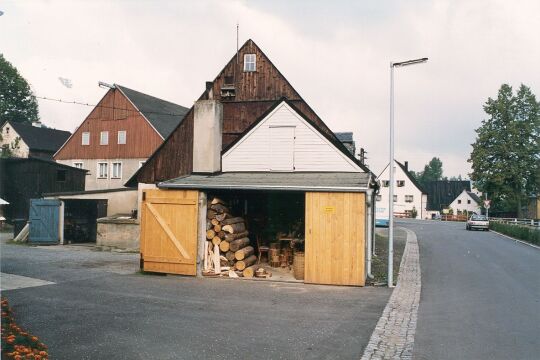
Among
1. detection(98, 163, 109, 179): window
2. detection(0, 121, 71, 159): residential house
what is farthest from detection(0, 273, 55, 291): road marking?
detection(0, 121, 71, 159): residential house

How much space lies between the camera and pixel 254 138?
57.0 feet

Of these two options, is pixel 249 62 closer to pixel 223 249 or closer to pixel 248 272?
pixel 223 249

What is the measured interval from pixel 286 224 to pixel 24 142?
47386mm

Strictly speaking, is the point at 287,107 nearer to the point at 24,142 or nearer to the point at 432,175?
the point at 24,142

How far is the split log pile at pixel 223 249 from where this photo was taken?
14.5 meters

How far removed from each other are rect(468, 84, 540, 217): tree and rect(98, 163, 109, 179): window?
46229mm

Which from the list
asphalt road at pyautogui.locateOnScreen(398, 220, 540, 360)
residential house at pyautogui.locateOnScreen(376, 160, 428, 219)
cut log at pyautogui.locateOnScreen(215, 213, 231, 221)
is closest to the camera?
asphalt road at pyautogui.locateOnScreen(398, 220, 540, 360)

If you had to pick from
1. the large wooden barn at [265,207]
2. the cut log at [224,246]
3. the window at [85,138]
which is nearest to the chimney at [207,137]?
the large wooden barn at [265,207]

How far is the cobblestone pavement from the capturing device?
23.6ft

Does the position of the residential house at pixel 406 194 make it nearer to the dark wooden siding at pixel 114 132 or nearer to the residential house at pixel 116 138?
the residential house at pixel 116 138

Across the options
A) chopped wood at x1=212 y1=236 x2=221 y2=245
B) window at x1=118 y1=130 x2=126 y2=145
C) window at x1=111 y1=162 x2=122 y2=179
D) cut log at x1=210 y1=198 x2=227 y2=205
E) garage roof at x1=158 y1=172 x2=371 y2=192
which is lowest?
chopped wood at x1=212 y1=236 x2=221 y2=245

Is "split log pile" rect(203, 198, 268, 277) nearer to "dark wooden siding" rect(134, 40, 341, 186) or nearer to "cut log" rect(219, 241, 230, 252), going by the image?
"cut log" rect(219, 241, 230, 252)

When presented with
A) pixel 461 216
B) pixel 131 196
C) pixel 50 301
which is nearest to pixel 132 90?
pixel 131 196

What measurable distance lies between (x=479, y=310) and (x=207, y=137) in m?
11.1
